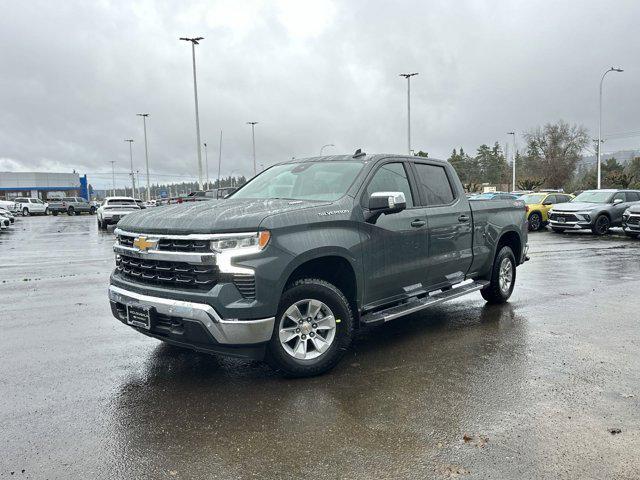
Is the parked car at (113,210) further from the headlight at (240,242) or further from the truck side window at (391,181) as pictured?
the headlight at (240,242)

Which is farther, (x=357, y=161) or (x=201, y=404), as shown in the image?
(x=357, y=161)

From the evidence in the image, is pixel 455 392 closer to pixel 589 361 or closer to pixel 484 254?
pixel 589 361

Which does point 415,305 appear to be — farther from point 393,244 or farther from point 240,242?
point 240,242

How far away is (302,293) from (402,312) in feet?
4.28

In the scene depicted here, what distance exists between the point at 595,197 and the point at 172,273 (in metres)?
20.4

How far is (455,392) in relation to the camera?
4281 mm

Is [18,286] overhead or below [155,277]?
below

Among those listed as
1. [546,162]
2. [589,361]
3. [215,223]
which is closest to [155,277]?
[215,223]

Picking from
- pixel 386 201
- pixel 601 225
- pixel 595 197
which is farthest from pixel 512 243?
pixel 595 197

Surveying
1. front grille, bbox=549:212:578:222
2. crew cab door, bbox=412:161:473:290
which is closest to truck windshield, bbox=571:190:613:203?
front grille, bbox=549:212:578:222

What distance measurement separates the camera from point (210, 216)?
4309mm

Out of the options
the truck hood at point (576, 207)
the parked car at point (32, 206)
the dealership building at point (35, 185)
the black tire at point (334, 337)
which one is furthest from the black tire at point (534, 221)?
the dealership building at point (35, 185)

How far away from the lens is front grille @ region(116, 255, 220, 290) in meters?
4.16

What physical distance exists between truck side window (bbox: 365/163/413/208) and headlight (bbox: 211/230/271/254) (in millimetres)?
1413
